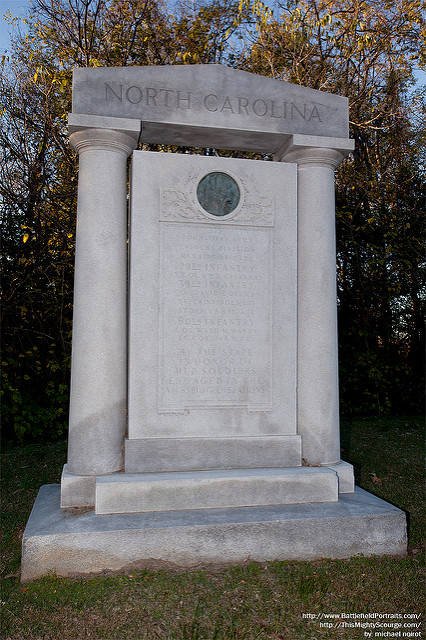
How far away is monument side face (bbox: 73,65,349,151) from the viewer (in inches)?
183

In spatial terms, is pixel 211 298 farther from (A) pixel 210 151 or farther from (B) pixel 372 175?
(B) pixel 372 175

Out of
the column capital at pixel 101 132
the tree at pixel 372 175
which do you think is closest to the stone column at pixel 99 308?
the column capital at pixel 101 132

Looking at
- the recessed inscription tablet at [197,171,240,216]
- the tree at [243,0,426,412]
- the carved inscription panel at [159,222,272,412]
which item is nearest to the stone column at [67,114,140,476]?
the carved inscription panel at [159,222,272,412]

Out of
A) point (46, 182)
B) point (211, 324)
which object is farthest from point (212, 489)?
point (46, 182)

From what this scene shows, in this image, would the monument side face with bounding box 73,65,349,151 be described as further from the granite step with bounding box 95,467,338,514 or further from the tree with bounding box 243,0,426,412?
the tree with bounding box 243,0,426,412

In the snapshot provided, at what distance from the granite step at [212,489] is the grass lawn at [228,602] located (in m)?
0.54

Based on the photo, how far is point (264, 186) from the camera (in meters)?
4.97

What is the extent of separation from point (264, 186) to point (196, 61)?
18.2 ft

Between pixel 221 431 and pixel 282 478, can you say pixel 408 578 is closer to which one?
pixel 282 478

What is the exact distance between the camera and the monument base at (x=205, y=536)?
3951 millimetres

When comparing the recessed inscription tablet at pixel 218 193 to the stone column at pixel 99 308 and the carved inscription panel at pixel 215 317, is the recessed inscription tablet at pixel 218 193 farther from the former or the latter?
the stone column at pixel 99 308

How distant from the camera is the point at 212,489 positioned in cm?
447

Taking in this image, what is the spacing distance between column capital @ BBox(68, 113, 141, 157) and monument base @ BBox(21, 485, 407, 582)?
3078 millimetres

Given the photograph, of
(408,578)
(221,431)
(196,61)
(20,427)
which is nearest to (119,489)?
(221,431)
